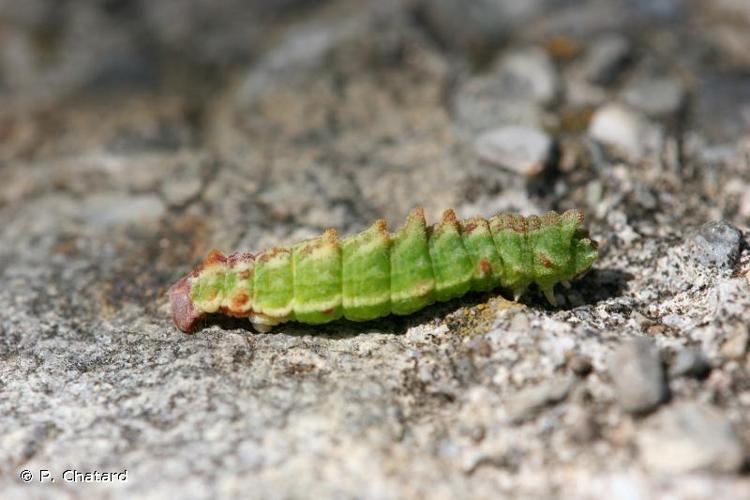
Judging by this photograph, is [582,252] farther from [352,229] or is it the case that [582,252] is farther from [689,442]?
[352,229]

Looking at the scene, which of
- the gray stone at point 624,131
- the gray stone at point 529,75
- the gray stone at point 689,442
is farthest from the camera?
the gray stone at point 529,75

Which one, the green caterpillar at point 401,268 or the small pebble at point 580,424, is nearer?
the small pebble at point 580,424

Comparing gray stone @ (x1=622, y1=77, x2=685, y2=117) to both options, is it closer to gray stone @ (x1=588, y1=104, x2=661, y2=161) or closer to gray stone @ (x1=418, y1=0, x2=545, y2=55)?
gray stone @ (x1=588, y1=104, x2=661, y2=161)

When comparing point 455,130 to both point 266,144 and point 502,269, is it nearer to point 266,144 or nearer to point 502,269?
point 266,144

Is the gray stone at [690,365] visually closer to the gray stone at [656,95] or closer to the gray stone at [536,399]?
the gray stone at [536,399]

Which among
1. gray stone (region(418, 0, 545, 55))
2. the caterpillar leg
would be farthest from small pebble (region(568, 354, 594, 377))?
gray stone (region(418, 0, 545, 55))

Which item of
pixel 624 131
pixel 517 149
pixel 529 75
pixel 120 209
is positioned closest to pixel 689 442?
pixel 517 149

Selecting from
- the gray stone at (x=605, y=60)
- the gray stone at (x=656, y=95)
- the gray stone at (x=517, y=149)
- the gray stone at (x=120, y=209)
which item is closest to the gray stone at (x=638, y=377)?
the gray stone at (x=517, y=149)
